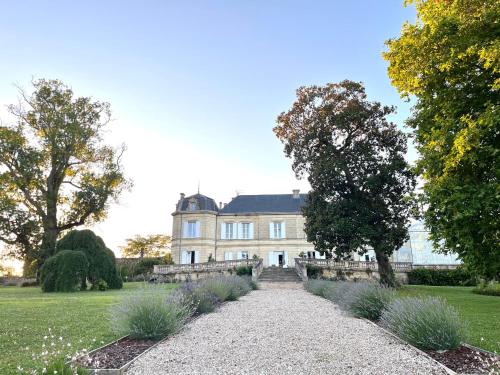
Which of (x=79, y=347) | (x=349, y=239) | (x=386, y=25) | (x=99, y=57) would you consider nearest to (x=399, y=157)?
(x=349, y=239)

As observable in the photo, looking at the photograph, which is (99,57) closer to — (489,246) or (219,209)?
(489,246)

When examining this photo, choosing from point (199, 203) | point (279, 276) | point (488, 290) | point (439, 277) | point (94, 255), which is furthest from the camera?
point (199, 203)

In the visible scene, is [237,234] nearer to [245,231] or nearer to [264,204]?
[245,231]

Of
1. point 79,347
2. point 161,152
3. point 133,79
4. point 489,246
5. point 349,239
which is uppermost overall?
point 133,79

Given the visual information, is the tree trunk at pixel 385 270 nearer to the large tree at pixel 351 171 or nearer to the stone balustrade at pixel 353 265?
the large tree at pixel 351 171

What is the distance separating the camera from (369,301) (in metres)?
7.68

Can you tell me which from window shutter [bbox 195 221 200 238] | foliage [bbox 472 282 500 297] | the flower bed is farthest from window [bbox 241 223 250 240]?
the flower bed

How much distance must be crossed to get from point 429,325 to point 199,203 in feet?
94.5

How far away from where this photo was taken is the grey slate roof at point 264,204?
3312 cm

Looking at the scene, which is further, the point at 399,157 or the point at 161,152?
the point at 399,157

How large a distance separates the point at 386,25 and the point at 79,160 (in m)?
22.3

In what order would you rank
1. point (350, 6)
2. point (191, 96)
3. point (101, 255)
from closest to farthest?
point (350, 6)
point (191, 96)
point (101, 255)

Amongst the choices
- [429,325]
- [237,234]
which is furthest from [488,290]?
[237,234]

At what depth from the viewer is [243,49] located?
37.3 feet
